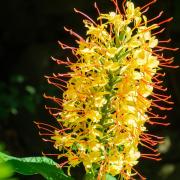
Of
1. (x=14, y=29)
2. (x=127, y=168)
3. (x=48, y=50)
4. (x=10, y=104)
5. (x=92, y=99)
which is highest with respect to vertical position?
(x=14, y=29)

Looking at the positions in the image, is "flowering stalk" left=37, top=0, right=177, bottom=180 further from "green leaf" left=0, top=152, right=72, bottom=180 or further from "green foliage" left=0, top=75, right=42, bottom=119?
"green foliage" left=0, top=75, right=42, bottom=119

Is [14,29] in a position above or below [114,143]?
above

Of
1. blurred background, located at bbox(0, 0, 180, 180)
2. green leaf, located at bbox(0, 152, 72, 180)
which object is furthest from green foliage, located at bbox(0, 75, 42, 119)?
green leaf, located at bbox(0, 152, 72, 180)

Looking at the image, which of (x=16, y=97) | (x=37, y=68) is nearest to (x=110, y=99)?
(x=16, y=97)

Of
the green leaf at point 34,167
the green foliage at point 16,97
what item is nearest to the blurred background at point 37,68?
the green foliage at point 16,97

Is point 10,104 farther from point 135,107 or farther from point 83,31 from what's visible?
point 135,107

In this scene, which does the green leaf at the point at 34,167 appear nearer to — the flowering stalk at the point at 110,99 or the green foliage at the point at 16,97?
the flowering stalk at the point at 110,99

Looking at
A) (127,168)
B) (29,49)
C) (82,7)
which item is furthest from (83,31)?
(127,168)
